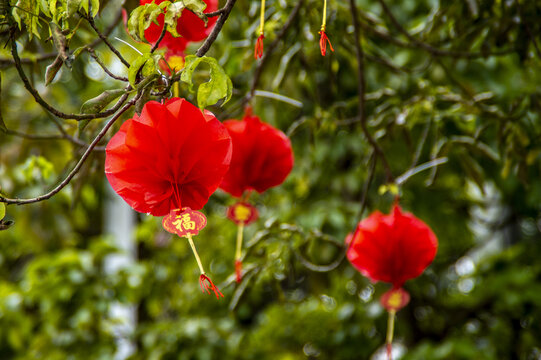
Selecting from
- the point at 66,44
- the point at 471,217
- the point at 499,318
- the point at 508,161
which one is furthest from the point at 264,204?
the point at 66,44

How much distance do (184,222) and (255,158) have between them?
0.86 ft

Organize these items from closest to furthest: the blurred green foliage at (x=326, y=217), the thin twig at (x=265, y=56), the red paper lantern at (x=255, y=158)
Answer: the red paper lantern at (x=255, y=158), the thin twig at (x=265, y=56), the blurred green foliage at (x=326, y=217)

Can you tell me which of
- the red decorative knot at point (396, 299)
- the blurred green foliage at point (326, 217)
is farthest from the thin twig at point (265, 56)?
the red decorative knot at point (396, 299)

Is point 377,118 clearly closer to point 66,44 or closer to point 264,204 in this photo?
point 66,44

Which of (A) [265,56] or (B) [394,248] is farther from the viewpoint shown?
(A) [265,56]

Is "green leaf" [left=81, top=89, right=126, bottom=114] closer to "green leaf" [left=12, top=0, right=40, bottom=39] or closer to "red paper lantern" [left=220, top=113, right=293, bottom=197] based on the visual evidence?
"green leaf" [left=12, top=0, right=40, bottom=39]

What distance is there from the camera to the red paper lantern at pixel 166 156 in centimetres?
46

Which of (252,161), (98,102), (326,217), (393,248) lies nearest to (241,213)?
(252,161)

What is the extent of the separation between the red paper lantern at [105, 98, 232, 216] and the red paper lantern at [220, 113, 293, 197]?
0.72ft

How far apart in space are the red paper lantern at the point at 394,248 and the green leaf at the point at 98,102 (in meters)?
0.39

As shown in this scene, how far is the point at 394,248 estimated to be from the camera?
746mm

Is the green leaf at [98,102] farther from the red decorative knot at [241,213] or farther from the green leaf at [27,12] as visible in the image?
the red decorative knot at [241,213]

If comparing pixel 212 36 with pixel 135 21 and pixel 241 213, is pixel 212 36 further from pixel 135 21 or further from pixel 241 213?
pixel 241 213

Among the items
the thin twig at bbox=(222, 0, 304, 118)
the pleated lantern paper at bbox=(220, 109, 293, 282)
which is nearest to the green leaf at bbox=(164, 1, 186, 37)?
the pleated lantern paper at bbox=(220, 109, 293, 282)
